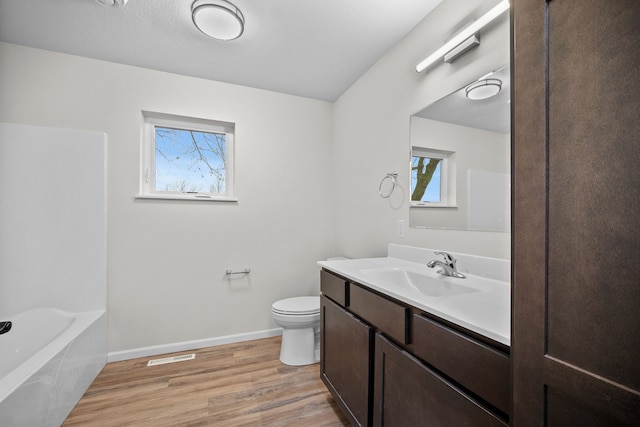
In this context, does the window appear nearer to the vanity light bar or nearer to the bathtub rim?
the bathtub rim

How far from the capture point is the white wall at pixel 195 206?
209cm

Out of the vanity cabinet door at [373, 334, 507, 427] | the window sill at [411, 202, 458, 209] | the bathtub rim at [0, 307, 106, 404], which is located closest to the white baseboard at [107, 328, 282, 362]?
the bathtub rim at [0, 307, 106, 404]

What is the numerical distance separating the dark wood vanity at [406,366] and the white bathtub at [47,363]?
1.39 m

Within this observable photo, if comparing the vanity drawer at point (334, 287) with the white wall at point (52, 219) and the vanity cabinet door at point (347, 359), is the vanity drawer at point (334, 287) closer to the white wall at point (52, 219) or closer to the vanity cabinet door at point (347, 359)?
the vanity cabinet door at point (347, 359)

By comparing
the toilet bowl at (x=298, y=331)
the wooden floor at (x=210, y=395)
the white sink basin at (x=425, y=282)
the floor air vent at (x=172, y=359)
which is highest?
the white sink basin at (x=425, y=282)

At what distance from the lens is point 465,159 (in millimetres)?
1492

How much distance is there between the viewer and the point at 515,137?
1.80ft

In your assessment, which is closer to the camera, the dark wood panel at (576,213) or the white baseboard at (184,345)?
the dark wood panel at (576,213)

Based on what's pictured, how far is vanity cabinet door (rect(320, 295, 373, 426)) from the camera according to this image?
3.99 feet

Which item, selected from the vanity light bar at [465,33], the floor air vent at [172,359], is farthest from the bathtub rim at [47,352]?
the vanity light bar at [465,33]

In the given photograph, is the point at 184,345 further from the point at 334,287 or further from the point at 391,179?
the point at 391,179

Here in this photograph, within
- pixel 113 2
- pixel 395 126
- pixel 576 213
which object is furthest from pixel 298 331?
pixel 113 2

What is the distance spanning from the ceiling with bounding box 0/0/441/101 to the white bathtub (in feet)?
6.18

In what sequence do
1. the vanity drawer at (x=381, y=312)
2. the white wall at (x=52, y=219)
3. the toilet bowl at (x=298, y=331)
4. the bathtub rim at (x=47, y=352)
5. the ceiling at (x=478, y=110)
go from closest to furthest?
the vanity drawer at (x=381, y=312) < the bathtub rim at (x=47, y=352) < the ceiling at (x=478, y=110) < the white wall at (x=52, y=219) < the toilet bowl at (x=298, y=331)
